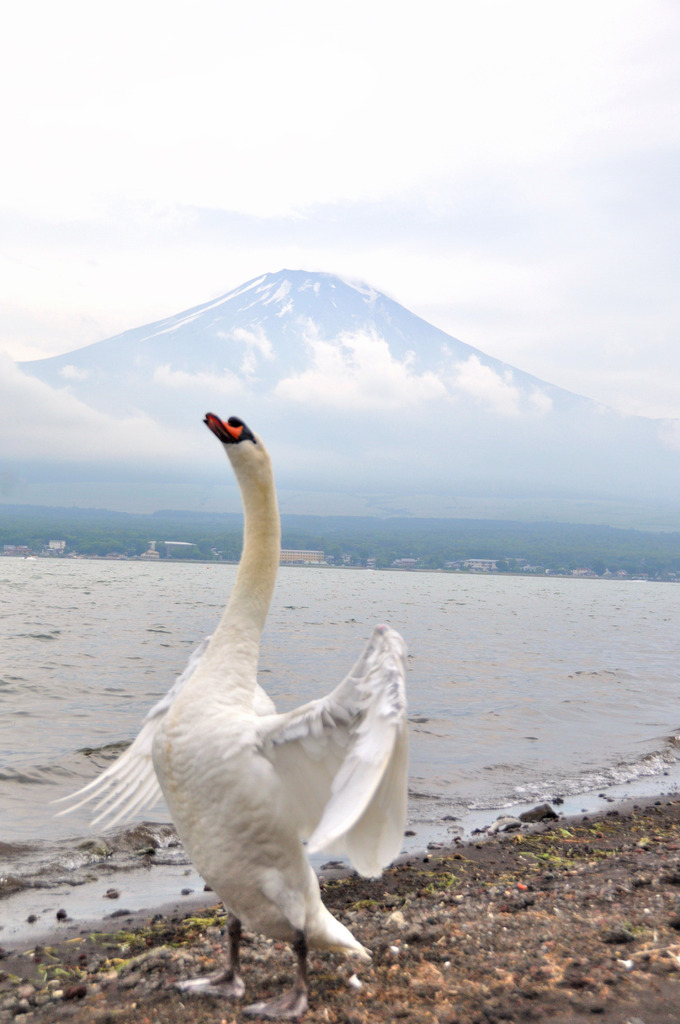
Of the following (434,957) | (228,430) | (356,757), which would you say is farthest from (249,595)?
(434,957)

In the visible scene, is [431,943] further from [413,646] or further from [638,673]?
[413,646]

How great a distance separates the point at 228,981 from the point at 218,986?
7cm

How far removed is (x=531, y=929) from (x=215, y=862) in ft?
7.43

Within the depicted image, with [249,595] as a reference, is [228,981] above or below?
below

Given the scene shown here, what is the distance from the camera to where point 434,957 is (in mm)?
5059

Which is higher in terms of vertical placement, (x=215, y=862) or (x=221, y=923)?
(x=215, y=862)

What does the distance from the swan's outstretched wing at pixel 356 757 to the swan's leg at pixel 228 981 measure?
0.95m

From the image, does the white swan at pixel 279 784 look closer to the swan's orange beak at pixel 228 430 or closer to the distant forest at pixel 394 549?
the swan's orange beak at pixel 228 430

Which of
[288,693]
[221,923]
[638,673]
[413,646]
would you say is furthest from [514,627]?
[221,923]

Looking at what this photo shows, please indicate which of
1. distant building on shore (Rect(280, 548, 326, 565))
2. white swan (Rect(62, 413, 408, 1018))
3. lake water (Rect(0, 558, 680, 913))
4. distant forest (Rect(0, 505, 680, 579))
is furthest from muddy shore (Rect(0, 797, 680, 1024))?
distant building on shore (Rect(280, 548, 326, 565))

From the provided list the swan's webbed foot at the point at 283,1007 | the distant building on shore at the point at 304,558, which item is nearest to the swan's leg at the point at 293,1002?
the swan's webbed foot at the point at 283,1007

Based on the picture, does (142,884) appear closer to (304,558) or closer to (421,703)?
(421,703)

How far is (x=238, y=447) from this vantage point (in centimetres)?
535

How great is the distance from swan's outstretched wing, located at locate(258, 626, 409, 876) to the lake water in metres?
4.54
